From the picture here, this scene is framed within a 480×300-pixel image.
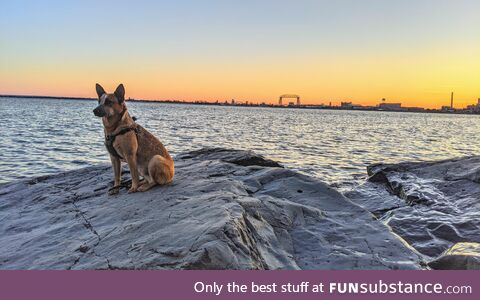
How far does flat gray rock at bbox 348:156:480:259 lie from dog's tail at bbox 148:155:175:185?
13.8ft

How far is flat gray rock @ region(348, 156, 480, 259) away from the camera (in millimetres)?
6504

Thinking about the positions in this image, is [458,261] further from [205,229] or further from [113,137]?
[113,137]

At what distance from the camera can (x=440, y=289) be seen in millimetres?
3426

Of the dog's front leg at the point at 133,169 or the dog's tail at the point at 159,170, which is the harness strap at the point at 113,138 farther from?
the dog's tail at the point at 159,170

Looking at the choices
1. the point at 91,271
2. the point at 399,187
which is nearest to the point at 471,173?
the point at 399,187

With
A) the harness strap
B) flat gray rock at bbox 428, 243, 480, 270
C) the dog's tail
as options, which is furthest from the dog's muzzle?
flat gray rock at bbox 428, 243, 480, 270

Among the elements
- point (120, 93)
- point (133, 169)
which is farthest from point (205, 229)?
point (120, 93)

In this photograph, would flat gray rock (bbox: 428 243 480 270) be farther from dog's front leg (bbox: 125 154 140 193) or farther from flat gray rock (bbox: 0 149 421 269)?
dog's front leg (bbox: 125 154 140 193)

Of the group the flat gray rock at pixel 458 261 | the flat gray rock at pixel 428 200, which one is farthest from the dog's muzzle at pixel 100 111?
the flat gray rock at pixel 428 200

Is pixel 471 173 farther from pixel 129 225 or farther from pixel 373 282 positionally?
pixel 129 225

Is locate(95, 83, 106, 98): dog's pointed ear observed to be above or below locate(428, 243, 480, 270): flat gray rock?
above

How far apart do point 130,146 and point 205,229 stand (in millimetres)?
3169

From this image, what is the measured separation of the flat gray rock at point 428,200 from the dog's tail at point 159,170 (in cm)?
419

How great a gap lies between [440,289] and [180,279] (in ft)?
7.62
